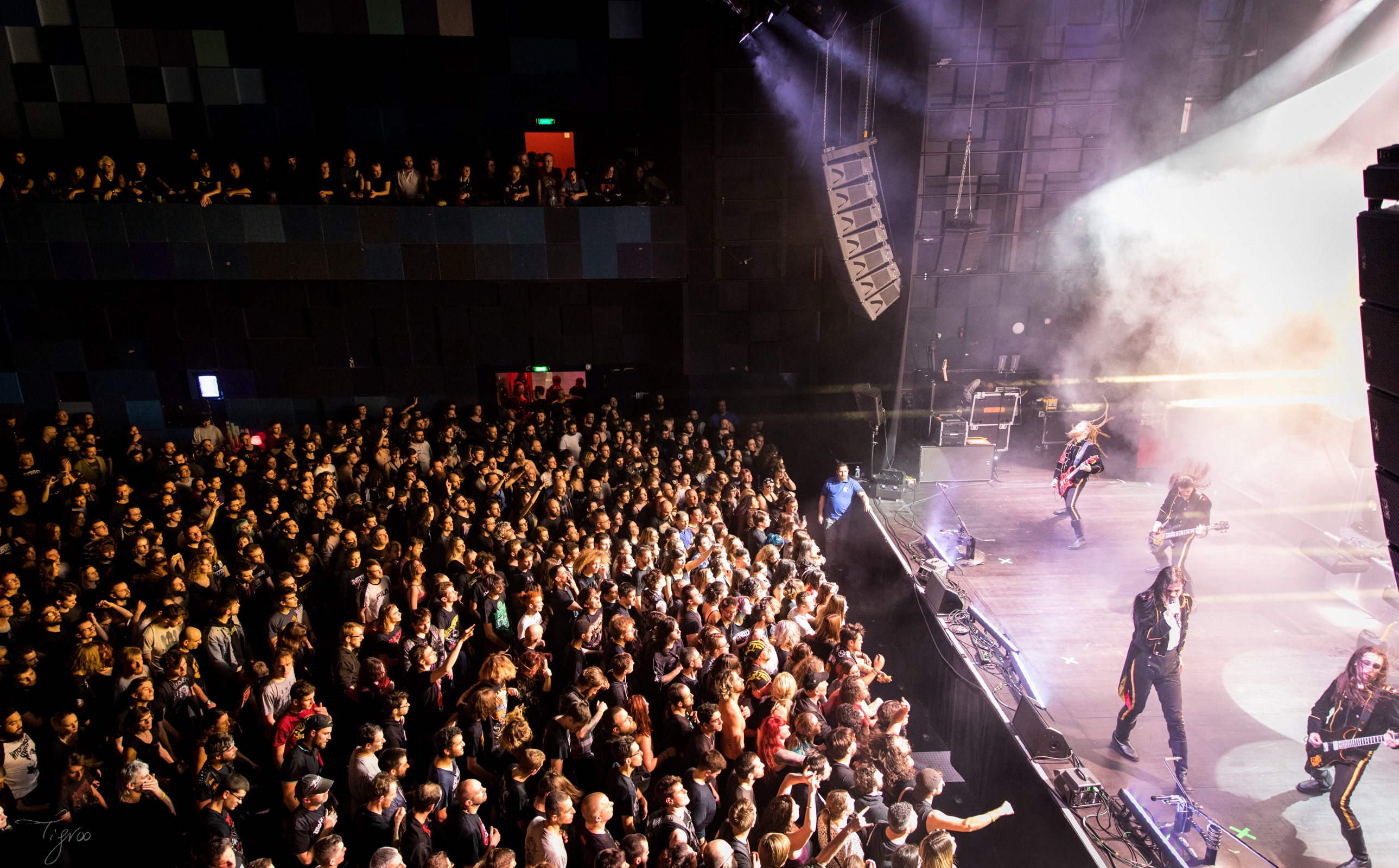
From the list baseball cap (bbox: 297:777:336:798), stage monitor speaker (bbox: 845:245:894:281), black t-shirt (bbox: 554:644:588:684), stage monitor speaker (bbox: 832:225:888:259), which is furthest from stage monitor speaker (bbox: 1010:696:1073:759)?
stage monitor speaker (bbox: 832:225:888:259)

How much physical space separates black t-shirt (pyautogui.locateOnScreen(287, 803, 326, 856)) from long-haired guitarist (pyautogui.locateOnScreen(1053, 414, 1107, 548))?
324 inches

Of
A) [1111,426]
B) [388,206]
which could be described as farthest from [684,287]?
[1111,426]

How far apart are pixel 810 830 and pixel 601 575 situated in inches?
110

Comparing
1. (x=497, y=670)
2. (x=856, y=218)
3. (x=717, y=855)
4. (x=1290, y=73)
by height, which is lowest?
(x=717, y=855)

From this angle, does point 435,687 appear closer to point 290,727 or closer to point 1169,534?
point 290,727

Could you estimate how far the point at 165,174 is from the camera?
12.1 metres

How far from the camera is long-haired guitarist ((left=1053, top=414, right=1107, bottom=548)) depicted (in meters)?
9.27

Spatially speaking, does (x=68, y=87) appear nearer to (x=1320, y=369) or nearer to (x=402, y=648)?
(x=402, y=648)

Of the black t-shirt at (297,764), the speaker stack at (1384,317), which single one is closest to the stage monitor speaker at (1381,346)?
the speaker stack at (1384,317)

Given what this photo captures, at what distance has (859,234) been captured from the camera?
11.0 meters

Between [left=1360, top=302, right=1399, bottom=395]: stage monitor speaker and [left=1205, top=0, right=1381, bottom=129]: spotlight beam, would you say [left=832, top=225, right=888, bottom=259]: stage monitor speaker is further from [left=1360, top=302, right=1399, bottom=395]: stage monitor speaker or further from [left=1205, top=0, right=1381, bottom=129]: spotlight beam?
[left=1360, top=302, right=1399, bottom=395]: stage monitor speaker

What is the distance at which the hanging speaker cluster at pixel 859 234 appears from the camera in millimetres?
10688

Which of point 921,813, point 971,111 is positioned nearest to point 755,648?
point 921,813

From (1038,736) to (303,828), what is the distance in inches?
187
